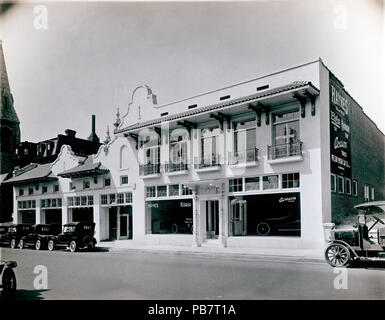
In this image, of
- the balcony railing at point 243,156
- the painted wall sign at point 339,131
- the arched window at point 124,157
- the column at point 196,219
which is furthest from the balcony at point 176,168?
the painted wall sign at point 339,131

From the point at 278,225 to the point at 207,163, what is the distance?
16.0ft

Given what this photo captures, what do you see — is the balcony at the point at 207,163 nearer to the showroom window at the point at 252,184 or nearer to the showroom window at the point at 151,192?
the showroom window at the point at 252,184

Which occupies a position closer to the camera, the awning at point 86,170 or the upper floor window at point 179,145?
the upper floor window at point 179,145

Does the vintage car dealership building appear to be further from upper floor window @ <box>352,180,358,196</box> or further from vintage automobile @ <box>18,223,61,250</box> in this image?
vintage automobile @ <box>18,223,61,250</box>

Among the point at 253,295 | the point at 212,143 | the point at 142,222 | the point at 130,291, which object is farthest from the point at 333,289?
the point at 142,222

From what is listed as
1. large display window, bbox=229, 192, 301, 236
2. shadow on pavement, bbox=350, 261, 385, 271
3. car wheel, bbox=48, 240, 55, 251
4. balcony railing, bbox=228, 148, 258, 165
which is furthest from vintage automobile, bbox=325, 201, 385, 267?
car wheel, bbox=48, 240, 55, 251

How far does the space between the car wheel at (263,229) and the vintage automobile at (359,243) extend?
16.9 feet

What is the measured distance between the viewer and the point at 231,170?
1839 cm

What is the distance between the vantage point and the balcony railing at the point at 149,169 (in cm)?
2139

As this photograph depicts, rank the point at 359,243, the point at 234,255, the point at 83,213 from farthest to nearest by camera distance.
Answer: the point at 83,213
the point at 234,255
the point at 359,243

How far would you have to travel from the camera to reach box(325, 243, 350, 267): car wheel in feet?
37.1

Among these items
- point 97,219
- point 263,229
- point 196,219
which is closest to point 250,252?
point 263,229

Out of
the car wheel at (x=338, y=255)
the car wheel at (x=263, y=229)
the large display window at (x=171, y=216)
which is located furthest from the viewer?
the large display window at (x=171, y=216)

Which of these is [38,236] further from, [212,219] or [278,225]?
[278,225]
